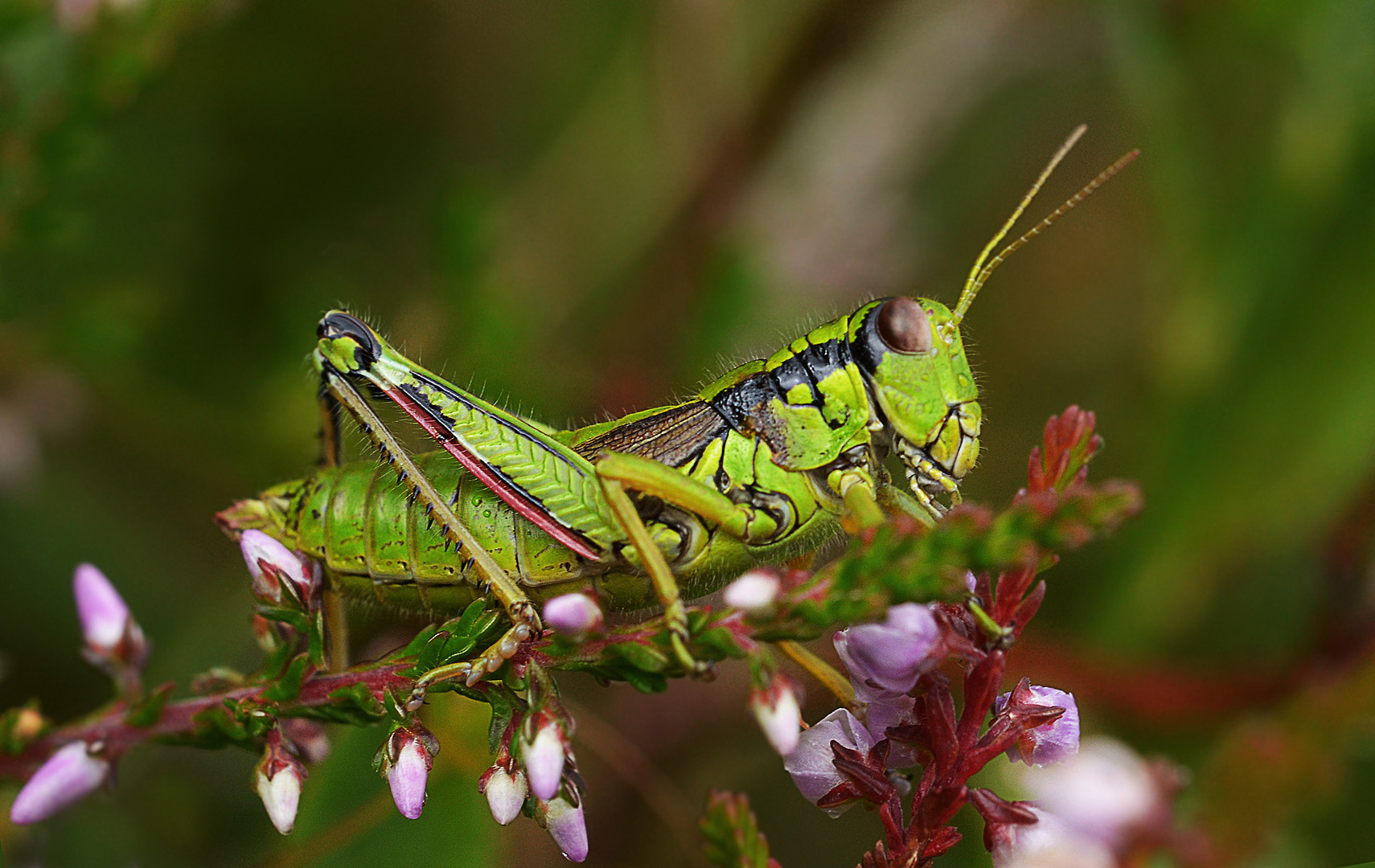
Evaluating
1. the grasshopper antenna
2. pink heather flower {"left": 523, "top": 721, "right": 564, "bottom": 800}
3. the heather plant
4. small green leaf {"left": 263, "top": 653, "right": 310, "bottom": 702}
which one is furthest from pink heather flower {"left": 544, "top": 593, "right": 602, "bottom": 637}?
the grasshopper antenna

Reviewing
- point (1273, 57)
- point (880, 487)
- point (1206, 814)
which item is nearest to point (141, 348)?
point (880, 487)

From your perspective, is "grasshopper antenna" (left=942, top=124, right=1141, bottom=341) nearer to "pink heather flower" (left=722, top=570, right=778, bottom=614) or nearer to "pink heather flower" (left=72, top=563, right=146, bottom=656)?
"pink heather flower" (left=722, top=570, right=778, bottom=614)

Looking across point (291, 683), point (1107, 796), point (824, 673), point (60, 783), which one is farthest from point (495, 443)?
point (1107, 796)

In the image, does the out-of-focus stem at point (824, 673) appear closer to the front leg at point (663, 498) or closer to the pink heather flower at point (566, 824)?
the front leg at point (663, 498)

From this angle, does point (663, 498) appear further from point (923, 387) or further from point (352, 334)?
point (352, 334)

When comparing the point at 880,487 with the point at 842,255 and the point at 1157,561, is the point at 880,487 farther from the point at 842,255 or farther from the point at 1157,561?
the point at 842,255

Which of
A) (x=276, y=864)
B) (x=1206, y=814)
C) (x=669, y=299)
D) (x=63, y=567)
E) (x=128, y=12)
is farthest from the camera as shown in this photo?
(x=669, y=299)
